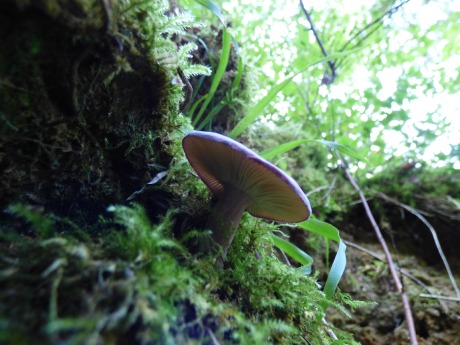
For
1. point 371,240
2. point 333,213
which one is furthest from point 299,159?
point 371,240

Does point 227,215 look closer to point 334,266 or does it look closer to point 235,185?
point 235,185

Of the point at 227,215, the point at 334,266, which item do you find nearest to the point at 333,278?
the point at 334,266

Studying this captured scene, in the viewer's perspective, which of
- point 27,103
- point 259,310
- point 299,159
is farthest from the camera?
point 299,159

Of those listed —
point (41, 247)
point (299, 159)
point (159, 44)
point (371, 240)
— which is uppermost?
point (299, 159)

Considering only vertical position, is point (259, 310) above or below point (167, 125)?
below

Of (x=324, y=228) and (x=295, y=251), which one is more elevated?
(x=324, y=228)

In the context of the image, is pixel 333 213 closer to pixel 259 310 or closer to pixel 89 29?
pixel 259 310
